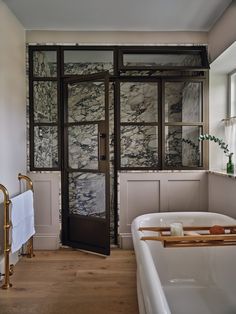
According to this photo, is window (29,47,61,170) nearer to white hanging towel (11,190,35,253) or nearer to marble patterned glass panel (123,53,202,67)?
white hanging towel (11,190,35,253)

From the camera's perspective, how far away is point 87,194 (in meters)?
3.57

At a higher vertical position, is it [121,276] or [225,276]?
[225,276]

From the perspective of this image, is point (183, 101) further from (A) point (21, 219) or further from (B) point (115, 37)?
(A) point (21, 219)

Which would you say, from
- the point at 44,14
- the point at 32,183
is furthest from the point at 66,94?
the point at 32,183

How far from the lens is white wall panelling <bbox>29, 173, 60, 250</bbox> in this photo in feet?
11.7

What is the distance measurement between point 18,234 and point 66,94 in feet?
5.61

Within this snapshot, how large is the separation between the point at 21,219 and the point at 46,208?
2.45 ft

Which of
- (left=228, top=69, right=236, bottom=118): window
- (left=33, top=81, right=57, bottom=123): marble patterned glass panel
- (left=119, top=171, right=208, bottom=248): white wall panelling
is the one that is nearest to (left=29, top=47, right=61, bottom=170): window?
(left=33, top=81, right=57, bottom=123): marble patterned glass panel

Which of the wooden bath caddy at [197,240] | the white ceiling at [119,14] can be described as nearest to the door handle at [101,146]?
the white ceiling at [119,14]

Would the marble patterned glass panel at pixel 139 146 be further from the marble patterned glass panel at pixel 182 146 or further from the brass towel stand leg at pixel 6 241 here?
the brass towel stand leg at pixel 6 241

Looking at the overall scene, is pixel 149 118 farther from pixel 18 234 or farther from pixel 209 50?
pixel 18 234

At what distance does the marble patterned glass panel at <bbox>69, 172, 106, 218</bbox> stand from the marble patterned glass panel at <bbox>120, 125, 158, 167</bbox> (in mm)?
408

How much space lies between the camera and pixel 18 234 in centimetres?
276

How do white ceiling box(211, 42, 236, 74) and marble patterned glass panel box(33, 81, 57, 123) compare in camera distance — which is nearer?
white ceiling box(211, 42, 236, 74)
